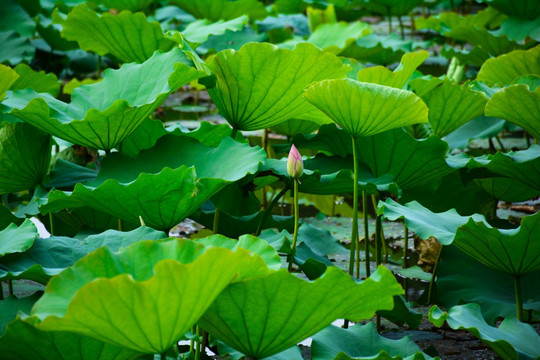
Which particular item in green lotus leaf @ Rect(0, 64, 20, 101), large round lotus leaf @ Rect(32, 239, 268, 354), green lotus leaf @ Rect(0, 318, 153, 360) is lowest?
green lotus leaf @ Rect(0, 318, 153, 360)

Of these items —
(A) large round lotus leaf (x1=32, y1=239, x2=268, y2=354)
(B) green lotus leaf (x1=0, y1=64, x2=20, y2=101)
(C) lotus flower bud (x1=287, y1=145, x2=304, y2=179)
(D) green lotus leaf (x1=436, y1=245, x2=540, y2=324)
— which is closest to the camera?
(A) large round lotus leaf (x1=32, y1=239, x2=268, y2=354)

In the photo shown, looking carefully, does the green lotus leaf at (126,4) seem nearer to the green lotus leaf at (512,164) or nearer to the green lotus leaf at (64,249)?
the green lotus leaf at (512,164)

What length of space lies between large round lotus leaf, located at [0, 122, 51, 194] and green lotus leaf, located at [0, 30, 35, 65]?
1.56 m

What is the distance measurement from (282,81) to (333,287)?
2.16 feet

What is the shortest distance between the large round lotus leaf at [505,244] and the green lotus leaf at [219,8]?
102 inches

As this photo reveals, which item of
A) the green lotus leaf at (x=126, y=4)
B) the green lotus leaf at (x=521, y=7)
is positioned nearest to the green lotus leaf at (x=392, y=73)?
the green lotus leaf at (x=521, y=7)

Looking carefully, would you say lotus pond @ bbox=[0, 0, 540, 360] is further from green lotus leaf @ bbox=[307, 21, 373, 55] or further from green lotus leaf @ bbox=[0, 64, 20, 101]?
green lotus leaf @ bbox=[307, 21, 373, 55]

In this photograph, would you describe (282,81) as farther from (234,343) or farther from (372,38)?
(372,38)

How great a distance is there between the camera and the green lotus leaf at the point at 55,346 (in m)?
0.97

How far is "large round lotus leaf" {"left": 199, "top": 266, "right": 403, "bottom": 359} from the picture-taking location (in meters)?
0.94

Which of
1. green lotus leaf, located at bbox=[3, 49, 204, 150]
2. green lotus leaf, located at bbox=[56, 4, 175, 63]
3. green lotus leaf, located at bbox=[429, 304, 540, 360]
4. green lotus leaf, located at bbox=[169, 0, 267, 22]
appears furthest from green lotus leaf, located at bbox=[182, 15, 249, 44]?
green lotus leaf, located at bbox=[429, 304, 540, 360]

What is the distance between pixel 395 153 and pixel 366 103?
0.29 metres

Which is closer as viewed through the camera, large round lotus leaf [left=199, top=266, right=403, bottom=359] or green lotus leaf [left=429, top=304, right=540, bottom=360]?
large round lotus leaf [left=199, top=266, right=403, bottom=359]

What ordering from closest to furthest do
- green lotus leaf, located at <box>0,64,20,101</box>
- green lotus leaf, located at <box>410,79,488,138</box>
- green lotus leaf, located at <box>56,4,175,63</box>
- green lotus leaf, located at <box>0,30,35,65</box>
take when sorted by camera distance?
green lotus leaf, located at <box>0,64,20,101</box> → green lotus leaf, located at <box>410,79,488,138</box> → green lotus leaf, located at <box>56,4,175,63</box> → green lotus leaf, located at <box>0,30,35,65</box>
